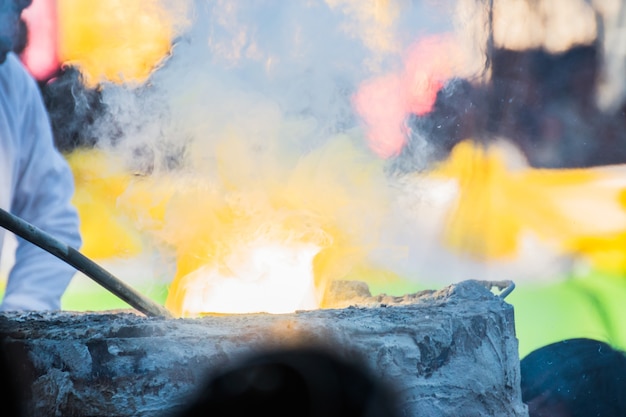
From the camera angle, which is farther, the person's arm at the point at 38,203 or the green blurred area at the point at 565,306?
the green blurred area at the point at 565,306

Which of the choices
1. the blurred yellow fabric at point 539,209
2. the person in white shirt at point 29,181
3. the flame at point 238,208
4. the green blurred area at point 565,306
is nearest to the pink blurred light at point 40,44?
the person in white shirt at point 29,181

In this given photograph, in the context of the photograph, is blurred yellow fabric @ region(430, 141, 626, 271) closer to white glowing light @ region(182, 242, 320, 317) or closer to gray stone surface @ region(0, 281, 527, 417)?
white glowing light @ region(182, 242, 320, 317)

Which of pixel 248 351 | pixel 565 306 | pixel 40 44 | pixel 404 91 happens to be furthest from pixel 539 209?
pixel 40 44

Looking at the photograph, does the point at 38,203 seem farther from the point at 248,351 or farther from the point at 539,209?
the point at 539,209

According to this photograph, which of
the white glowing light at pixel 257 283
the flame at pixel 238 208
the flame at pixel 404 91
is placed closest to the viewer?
the white glowing light at pixel 257 283

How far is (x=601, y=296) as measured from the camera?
3.73 meters

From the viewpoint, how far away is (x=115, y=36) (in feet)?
11.0

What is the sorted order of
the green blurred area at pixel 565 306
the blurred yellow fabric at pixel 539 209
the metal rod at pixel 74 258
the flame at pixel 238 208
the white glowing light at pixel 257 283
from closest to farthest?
the metal rod at pixel 74 258 → the white glowing light at pixel 257 283 → the flame at pixel 238 208 → the green blurred area at pixel 565 306 → the blurred yellow fabric at pixel 539 209

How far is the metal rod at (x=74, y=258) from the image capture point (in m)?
2.12

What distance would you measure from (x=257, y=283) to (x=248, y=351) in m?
1.08

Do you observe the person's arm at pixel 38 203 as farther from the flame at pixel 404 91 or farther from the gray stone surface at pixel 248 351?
the flame at pixel 404 91

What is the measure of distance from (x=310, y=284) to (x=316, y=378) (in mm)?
1076

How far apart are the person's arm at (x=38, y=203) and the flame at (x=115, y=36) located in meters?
0.31

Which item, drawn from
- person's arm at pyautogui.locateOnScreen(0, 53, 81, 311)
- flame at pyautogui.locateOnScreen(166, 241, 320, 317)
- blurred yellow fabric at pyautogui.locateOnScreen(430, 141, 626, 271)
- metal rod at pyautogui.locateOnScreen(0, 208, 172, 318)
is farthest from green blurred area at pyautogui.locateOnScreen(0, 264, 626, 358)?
metal rod at pyautogui.locateOnScreen(0, 208, 172, 318)
